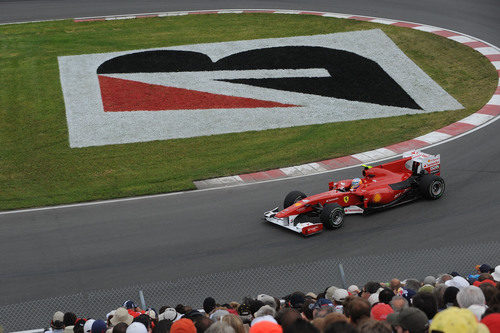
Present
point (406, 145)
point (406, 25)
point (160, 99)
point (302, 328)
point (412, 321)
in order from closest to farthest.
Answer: point (302, 328) → point (412, 321) → point (406, 145) → point (160, 99) → point (406, 25)

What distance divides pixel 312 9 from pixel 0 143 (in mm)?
17863

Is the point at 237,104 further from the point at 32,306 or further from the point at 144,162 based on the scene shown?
the point at 32,306

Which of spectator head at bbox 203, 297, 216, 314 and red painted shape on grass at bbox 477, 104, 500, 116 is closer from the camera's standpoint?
spectator head at bbox 203, 297, 216, 314

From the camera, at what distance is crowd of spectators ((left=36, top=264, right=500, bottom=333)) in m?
6.77

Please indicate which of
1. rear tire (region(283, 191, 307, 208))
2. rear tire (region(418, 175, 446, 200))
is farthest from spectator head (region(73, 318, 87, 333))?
rear tire (region(418, 175, 446, 200))

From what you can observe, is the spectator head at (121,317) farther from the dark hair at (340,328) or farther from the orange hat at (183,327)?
the dark hair at (340,328)

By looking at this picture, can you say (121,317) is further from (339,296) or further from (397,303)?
(397,303)

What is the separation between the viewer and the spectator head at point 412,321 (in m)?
7.43

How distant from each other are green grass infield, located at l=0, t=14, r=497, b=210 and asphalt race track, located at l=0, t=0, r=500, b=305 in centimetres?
135

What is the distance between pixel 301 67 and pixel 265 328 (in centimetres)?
2022

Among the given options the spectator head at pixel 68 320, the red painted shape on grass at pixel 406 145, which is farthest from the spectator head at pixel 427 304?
the red painted shape on grass at pixel 406 145

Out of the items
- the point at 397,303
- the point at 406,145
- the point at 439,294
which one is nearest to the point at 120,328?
the point at 397,303

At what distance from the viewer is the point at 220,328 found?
736 centimetres

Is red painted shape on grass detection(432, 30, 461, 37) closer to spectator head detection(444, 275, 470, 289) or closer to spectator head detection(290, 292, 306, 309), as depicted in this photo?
spectator head detection(444, 275, 470, 289)
